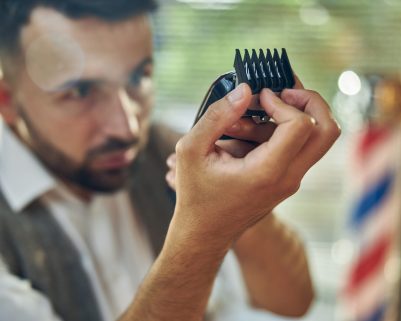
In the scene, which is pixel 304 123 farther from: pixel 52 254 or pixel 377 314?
pixel 377 314

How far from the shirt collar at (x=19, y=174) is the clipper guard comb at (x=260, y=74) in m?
0.60

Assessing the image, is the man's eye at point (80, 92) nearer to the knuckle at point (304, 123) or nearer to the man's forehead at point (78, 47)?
the man's forehead at point (78, 47)

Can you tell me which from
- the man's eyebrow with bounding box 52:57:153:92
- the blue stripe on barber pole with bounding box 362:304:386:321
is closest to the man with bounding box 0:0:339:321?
the man's eyebrow with bounding box 52:57:153:92

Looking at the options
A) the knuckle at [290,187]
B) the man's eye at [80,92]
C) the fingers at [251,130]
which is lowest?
the man's eye at [80,92]

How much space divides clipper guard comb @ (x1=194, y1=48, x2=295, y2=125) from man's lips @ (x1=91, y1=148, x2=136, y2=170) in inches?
22.6

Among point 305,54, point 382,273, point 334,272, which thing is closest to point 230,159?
point 305,54

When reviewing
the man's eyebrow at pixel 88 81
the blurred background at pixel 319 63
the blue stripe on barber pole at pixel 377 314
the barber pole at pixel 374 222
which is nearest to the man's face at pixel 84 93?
the man's eyebrow at pixel 88 81

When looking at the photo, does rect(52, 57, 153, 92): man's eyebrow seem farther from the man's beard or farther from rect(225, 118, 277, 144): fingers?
rect(225, 118, 277, 144): fingers

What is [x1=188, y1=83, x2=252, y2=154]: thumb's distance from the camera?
0.50 m

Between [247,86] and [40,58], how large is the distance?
0.63 metres

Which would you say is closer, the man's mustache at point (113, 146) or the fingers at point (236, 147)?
the fingers at point (236, 147)

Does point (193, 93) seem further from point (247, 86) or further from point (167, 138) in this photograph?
point (247, 86)

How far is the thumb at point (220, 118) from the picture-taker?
0.50 metres

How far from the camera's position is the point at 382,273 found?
1.73m
